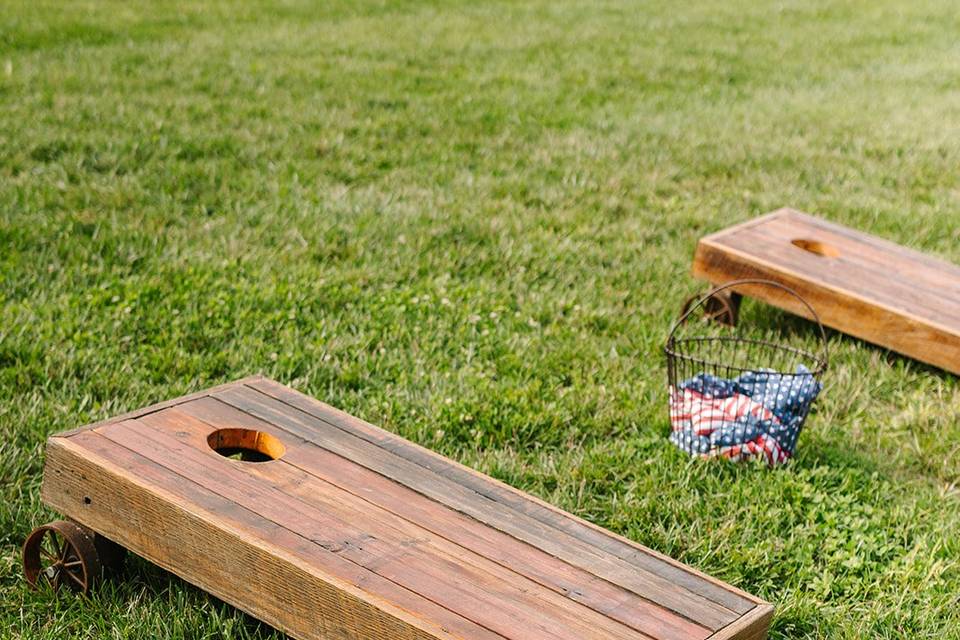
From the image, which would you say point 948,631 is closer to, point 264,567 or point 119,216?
point 264,567

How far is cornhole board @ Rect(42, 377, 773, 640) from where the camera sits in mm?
2402

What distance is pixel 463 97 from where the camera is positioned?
8500 millimetres

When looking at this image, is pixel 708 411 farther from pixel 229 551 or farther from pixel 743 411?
pixel 229 551

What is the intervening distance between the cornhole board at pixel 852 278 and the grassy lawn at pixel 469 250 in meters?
0.19

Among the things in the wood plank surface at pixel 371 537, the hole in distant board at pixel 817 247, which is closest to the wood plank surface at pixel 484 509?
the wood plank surface at pixel 371 537

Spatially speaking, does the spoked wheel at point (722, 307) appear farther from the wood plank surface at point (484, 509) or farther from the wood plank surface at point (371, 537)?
the wood plank surface at point (371, 537)

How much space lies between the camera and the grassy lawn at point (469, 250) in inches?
135

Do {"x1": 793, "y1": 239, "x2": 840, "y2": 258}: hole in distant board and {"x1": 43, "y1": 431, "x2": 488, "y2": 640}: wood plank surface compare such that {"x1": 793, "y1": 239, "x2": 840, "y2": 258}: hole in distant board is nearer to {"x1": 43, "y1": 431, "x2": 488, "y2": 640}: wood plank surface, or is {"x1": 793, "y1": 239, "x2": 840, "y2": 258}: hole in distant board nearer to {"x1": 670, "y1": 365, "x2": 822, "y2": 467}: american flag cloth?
{"x1": 670, "y1": 365, "x2": 822, "y2": 467}: american flag cloth

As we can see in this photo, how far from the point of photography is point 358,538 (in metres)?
2.62

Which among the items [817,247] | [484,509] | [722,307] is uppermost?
[484,509]

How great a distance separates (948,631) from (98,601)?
226 centimetres

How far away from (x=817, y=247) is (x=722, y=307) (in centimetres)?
61

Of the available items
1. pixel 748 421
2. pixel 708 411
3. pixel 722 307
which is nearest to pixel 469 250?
pixel 722 307

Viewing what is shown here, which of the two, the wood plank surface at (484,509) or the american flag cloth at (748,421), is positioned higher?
the wood plank surface at (484,509)
